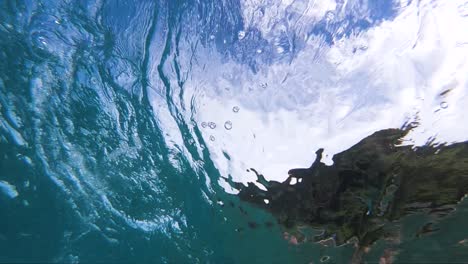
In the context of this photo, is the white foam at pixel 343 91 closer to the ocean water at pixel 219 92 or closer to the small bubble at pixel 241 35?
the ocean water at pixel 219 92

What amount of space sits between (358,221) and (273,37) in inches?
307

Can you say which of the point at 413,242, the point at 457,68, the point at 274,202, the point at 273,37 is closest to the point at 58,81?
the point at 273,37

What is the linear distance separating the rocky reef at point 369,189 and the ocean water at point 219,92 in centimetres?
48

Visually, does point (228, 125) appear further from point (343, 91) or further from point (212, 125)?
point (343, 91)

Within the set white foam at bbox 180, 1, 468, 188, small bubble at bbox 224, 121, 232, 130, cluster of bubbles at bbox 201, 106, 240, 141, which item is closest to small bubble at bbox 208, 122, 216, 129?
cluster of bubbles at bbox 201, 106, 240, 141

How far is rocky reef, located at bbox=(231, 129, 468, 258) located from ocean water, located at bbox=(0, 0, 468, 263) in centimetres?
48

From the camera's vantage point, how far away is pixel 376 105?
279 inches

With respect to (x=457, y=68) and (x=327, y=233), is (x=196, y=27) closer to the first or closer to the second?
(x=457, y=68)

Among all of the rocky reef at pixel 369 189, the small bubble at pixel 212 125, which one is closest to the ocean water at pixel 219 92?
the small bubble at pixel 212 125

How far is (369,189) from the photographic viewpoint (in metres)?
9.62

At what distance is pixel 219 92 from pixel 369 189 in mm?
5670

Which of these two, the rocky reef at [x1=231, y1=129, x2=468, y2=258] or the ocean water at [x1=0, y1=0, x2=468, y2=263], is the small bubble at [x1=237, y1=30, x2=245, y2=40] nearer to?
the ocean water at [x1=0, y1=0, x2=468, y2=263]

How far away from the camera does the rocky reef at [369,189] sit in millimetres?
8266

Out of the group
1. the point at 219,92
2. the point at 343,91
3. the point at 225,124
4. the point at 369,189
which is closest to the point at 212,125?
the point at 225,124
